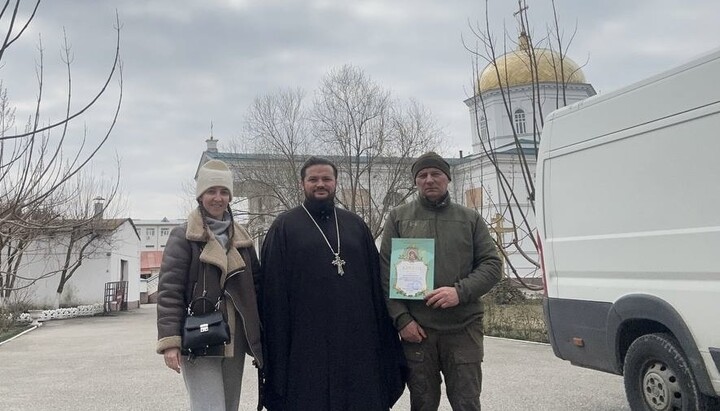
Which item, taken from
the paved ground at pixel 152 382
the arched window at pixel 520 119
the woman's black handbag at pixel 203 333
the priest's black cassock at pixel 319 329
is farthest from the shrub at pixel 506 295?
the arched window at pixel 520 119

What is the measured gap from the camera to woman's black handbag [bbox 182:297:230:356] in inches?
114

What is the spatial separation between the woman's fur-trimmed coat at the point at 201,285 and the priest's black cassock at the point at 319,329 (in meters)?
0.13

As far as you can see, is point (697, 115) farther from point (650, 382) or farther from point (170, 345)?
point (170, 345)

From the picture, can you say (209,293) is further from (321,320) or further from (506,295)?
(506,295)

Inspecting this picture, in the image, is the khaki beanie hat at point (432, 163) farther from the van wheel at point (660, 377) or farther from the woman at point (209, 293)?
the van wheel at point (660, 377)

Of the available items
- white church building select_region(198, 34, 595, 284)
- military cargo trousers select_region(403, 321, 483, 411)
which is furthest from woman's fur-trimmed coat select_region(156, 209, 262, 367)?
white church building select_region(198, 34, 595, 284)

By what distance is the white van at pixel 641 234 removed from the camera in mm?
3633

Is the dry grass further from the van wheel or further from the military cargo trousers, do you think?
the military cargo trousers

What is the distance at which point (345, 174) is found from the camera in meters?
24.5

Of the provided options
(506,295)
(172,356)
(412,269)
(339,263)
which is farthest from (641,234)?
(506,295)

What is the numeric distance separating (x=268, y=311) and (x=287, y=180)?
22.2 m

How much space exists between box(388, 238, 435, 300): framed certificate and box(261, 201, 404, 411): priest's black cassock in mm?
162

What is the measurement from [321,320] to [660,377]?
8.29ft

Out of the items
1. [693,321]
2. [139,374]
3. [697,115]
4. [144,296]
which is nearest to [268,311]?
[693,321]
